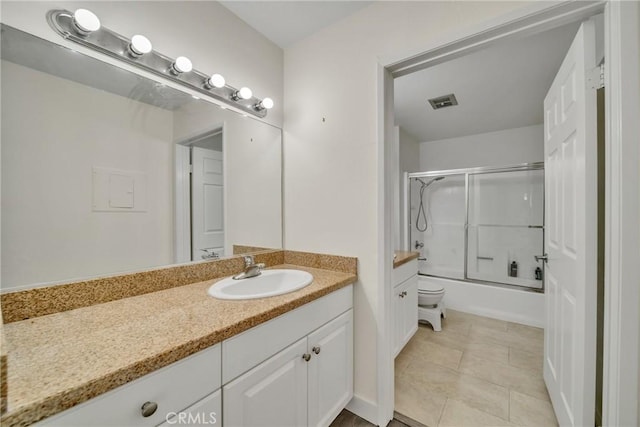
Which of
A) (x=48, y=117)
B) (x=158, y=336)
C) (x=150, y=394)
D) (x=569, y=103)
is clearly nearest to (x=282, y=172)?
(x=48, y=117)

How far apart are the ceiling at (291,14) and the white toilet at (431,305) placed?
240cm

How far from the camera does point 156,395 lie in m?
0.66

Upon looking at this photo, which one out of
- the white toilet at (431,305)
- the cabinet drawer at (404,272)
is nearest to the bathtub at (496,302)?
the white toilet at (431,305)

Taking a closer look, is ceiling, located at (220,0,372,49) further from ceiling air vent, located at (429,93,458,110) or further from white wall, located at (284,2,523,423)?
ceiling air vent, located at (429,93,458,110)

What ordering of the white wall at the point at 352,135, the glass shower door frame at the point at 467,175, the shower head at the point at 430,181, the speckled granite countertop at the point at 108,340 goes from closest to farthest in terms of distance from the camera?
the speckled granite countertop at the point at 108,340 → the white wall at the point at 352,135 → the glass shower door frame at the point at 467,175 → the shower head at the point at 430,181

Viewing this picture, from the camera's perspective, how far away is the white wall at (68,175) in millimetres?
872

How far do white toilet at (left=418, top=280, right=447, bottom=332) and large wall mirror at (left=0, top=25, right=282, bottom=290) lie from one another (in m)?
1.97

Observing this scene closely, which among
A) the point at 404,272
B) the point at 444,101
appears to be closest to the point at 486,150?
the point at 444,101

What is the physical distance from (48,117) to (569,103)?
2.23 m

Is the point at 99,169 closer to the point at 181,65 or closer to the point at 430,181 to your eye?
the point at 181,65

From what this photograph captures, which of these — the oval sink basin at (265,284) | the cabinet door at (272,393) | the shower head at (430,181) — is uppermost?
the shower head at (430,181)

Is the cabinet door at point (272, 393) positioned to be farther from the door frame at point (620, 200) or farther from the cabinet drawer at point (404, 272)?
the door frame at point (620, 200)

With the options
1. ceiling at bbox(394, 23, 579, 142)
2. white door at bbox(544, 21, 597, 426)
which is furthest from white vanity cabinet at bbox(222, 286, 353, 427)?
ceiling at bbox(394, 23, 579, 142)

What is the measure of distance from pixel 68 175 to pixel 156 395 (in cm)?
88
